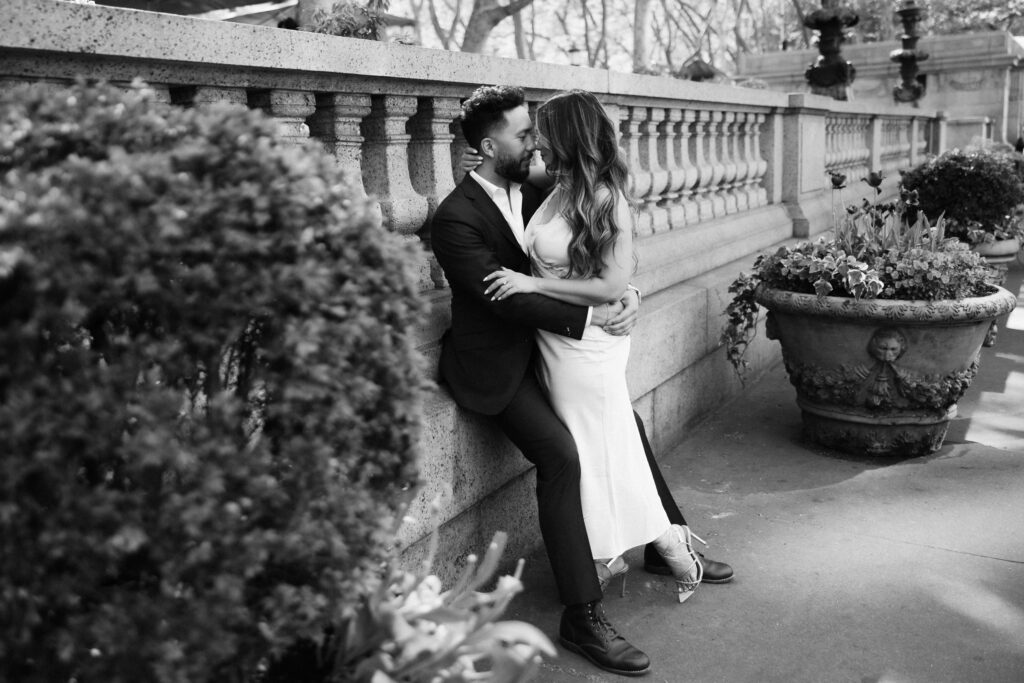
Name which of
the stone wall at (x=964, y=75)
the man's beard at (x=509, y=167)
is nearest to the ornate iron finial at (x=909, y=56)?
the stone wall at (x=964, y=75)

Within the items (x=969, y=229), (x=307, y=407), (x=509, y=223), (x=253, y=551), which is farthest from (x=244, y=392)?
(x=969, y=229)

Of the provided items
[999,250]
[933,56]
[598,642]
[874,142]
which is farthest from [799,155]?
[933,56]

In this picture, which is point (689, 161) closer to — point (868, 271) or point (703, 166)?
point (703, 166)

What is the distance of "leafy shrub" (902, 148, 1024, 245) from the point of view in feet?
31.6

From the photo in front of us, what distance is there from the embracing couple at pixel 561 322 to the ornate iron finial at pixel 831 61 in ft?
37.4

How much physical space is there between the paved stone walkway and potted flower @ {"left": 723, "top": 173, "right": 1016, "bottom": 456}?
240 millimetres

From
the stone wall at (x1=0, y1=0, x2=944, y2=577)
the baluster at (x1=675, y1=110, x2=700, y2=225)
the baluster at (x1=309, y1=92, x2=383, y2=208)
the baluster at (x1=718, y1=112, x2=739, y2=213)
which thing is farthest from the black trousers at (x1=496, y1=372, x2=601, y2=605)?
the baluster at (x1=718, y1=112, x2=739, y2=213)

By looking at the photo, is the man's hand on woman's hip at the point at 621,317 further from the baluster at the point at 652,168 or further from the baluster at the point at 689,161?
the baluster at the point at 689,161

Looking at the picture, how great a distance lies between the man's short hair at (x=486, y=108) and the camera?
370cm

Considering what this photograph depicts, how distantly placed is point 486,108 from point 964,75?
19.9m

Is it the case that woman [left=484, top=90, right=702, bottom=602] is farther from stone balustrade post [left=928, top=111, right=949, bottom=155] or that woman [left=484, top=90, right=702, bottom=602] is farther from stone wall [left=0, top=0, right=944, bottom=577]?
stone balustrade post [left=928, top=111, right=949, bottom=155]

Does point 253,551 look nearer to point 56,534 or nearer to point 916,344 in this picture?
point 56,534

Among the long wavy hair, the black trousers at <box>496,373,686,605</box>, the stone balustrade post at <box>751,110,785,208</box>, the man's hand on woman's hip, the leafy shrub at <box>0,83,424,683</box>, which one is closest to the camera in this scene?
the leafy shrub at <box>0,83,424,683</box>

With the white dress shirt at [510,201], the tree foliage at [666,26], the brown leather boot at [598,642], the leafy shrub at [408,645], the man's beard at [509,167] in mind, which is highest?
the tree foliage at [666,26]
